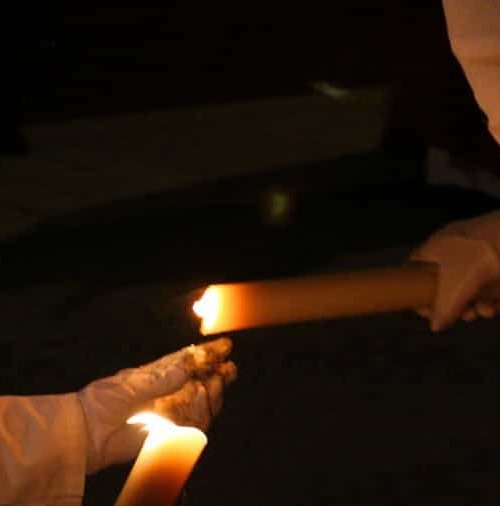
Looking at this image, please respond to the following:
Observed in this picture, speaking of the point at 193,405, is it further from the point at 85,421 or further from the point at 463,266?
the point at 463,266

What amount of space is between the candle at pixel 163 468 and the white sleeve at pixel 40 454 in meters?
0.17

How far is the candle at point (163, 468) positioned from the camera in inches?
19.8

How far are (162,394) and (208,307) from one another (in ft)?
0.26

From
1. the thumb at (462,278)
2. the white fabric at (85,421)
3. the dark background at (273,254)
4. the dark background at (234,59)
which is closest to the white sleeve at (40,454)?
the white fabric at (85,421)

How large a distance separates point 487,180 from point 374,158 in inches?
8.2

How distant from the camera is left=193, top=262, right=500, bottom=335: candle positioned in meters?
0.73

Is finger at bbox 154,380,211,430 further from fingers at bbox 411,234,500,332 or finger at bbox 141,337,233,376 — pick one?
fingers at bbox 411,234,500,332

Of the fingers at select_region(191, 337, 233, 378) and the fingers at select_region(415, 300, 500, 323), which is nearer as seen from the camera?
the fingers at select_region(191, 337, 233, 378)

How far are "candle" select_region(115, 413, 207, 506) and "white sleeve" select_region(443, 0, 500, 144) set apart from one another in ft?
0.96

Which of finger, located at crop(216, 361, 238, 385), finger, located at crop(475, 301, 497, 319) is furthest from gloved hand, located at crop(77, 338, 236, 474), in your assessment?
finger, located at crop(475, 301, 497, 319)

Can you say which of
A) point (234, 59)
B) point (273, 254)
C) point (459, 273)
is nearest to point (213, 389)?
point (459, 273)

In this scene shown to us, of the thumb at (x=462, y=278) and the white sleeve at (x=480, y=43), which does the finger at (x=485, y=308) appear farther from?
the white sleeve at (x=480, y=43)

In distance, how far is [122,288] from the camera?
1533mm

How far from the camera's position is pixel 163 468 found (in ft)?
1.69
